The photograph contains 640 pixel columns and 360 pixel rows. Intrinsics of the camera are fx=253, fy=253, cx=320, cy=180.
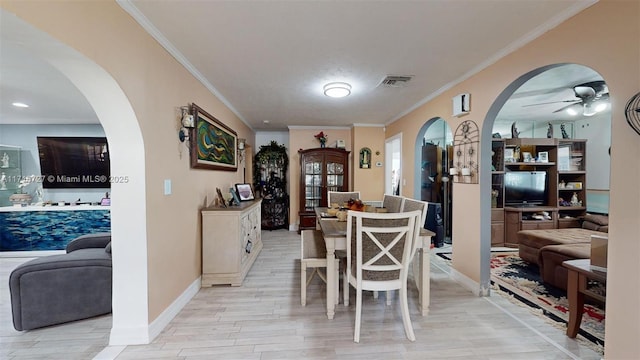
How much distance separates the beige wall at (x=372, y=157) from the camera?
18.3 feet

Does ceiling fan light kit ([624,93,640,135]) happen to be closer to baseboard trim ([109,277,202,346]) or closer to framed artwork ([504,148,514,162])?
baseboard trim ([109,277,202,346])

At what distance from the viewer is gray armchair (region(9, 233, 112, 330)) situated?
2100 mm

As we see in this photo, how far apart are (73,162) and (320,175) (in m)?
4.57

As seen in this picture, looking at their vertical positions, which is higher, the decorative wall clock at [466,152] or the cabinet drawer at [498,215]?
the decorative wall clock at [466,152]

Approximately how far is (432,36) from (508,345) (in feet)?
8.18

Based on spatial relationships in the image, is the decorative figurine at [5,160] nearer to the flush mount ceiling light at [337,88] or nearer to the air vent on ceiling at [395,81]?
the flush mount ceiling light at [337,88]

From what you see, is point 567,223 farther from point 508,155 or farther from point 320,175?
point 320,175

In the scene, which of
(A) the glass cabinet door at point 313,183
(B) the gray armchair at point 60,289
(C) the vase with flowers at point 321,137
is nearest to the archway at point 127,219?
(B) the gray armchair at point 60,289

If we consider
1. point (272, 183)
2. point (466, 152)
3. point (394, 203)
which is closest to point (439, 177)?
point (394, 203)

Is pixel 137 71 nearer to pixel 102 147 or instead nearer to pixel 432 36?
pixel 432 36

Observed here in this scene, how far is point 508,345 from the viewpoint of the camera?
1917mm

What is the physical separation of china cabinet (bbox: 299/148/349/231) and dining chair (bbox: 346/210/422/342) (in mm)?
3621

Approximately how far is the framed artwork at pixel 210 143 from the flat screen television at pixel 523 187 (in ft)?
16.1

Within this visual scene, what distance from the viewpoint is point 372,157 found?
5594 mm
